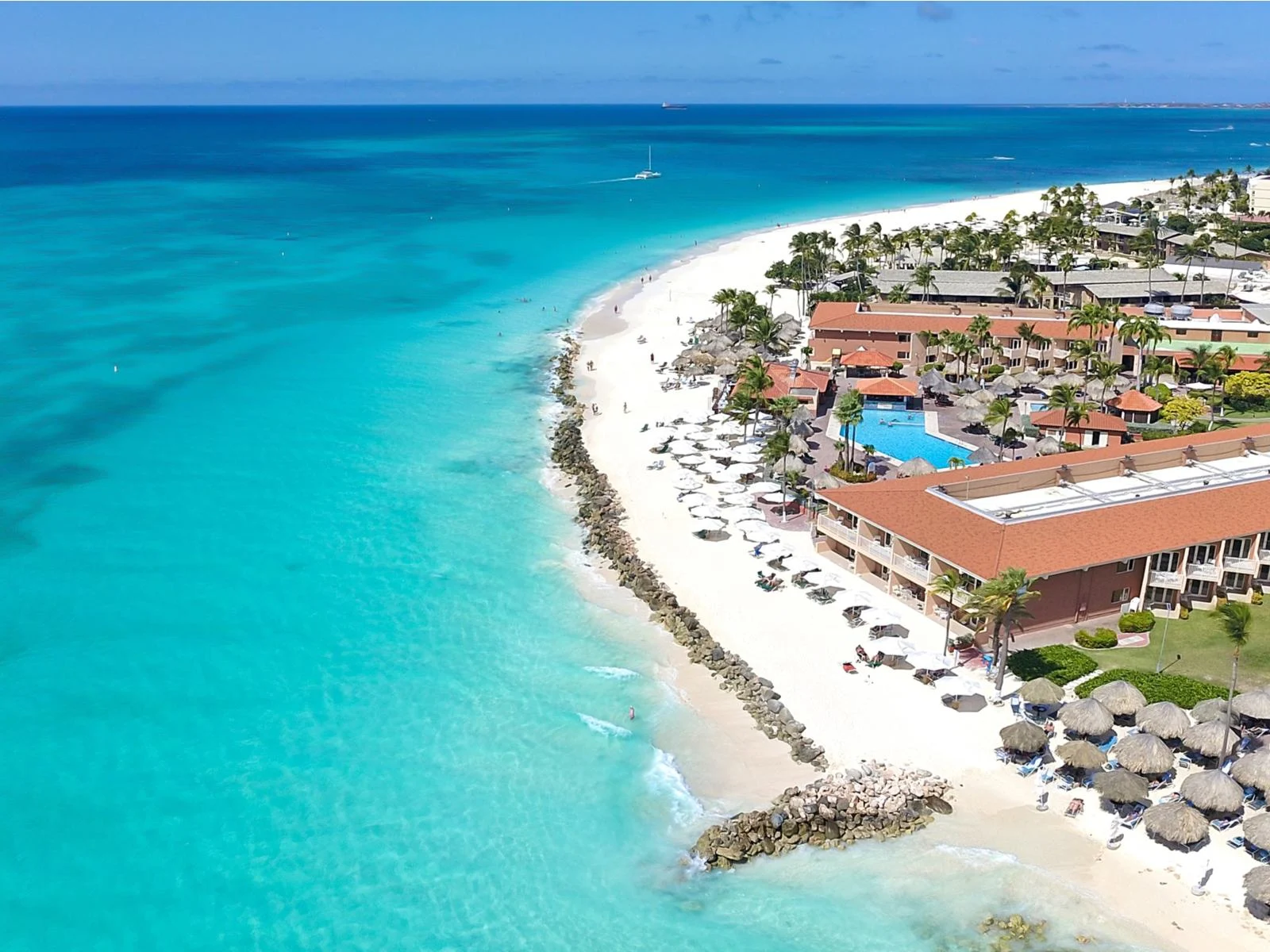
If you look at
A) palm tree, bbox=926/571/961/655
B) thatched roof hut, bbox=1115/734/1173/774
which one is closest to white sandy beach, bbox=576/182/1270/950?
palm tree, bbox=926/571/961/655

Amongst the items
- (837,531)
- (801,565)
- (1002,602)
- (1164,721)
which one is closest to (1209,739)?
(1164,721)

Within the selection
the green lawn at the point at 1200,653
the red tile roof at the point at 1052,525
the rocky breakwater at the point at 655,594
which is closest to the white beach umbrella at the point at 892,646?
the red tile roof at the point at 1052,525

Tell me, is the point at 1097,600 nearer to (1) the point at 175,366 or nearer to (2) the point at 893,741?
(2) the point at 893,741

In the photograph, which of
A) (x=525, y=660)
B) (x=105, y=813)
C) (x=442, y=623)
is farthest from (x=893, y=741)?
(x=105, y=813)

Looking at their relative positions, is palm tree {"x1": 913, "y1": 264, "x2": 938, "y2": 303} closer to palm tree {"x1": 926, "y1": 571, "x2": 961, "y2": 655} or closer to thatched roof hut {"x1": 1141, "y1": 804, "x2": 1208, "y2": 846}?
palm tree {"x1": 926, "y1": 571, "x2": 961, "y2": 655}

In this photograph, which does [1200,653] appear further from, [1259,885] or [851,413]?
[851,413]
